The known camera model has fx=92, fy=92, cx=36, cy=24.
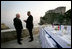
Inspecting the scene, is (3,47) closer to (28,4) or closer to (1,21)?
(1,21)

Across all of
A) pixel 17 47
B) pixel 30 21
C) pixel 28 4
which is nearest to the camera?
pixel 17 47

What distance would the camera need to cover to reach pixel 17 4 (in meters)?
3.66

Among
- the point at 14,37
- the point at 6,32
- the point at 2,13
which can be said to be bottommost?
the point at 14,37

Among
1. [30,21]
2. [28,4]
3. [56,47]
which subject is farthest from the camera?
[28,4]

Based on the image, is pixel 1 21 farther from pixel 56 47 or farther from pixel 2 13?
pixel 56 47

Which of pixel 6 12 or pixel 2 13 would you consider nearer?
pixel 2 13

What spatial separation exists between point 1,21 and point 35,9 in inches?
53.6

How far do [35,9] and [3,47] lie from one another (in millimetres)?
1913

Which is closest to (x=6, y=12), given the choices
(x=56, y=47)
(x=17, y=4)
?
(x=17, y=4)

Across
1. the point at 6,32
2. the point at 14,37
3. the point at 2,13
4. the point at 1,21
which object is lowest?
the point at 14,37

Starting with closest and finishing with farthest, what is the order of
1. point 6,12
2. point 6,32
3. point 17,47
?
point 17,47 < point 6,32 < point 6,12

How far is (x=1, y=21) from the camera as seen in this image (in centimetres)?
326

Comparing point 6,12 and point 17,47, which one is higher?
point 6,12

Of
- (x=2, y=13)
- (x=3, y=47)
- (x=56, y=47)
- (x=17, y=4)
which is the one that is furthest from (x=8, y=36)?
(x=56, y=47)
